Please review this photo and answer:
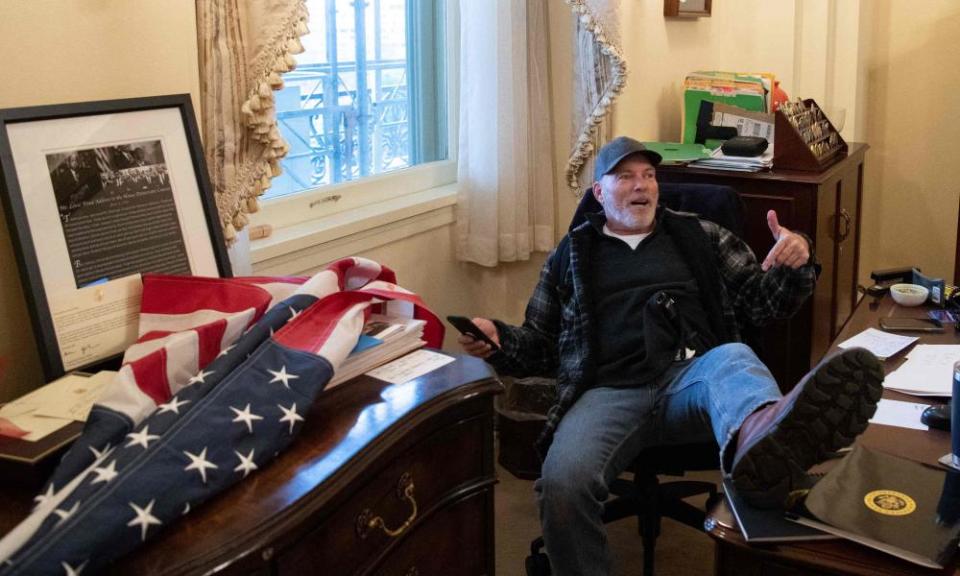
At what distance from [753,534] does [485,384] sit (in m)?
0.46

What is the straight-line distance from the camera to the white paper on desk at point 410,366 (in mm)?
1619

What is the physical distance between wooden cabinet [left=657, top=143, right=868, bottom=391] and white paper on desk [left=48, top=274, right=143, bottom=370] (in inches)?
72.9

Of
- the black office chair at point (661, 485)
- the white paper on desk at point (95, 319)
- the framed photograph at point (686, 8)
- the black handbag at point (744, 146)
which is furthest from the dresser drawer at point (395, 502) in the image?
the framed photograph at point (686, 8)

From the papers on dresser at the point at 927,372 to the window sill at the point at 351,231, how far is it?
4.58 feet

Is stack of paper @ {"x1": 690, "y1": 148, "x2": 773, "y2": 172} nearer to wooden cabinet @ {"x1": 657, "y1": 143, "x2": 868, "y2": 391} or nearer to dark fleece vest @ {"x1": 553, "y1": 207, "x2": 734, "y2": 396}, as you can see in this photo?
wooden cabinet @ {"x1": 657, "y1": 143, "x2": 868, "y2": 391}

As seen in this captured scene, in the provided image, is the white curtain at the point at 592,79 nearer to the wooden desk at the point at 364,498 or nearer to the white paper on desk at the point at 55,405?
the wooden desk at the point at 364,498

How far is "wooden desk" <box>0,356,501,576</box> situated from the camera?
1.17 metres

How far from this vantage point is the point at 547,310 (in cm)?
261

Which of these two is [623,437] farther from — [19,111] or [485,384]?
[19,111]

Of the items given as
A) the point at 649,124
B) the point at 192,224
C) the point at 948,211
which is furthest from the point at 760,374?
the point at 948,211

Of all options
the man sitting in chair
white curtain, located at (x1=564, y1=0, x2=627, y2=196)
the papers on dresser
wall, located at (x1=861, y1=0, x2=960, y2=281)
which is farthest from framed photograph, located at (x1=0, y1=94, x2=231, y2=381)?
wall, located at (x1=861, y1=0, x2=960, y2=281)

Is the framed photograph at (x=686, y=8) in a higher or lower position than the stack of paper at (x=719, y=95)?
higher

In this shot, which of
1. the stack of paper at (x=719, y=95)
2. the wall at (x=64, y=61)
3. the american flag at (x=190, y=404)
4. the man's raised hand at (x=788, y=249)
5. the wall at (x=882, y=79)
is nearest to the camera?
the american flag at (x=190, y=404)

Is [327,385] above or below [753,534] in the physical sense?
above
